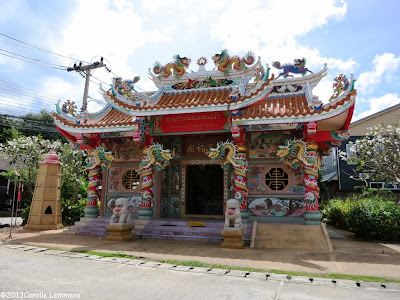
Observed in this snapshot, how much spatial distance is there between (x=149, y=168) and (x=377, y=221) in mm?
7243

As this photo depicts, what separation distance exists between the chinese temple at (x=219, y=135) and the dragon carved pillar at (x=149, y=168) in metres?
0.03

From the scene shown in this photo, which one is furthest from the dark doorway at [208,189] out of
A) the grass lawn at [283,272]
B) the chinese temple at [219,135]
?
the grass lawn at [283,272]

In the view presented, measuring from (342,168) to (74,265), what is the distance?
18.4 meters

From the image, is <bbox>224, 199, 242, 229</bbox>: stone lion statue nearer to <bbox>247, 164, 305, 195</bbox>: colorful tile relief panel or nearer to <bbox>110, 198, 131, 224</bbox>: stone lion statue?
<bbox>247, 164, 305, 195</bbox>: colorful tile relief panel

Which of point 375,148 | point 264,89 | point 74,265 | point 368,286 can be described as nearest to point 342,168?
point 375,148

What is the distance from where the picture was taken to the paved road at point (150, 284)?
13.0ft

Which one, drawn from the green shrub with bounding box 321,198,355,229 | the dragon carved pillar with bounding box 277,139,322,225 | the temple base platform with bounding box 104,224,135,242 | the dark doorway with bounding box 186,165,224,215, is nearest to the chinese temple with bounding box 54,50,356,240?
the dragon carved pillar with bounding box 277,139,322,225

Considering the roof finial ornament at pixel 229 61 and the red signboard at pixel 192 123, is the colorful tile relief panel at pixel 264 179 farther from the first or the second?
the roof finial ornament at pixel 229 61

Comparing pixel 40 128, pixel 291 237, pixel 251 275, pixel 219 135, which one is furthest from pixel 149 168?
pixel 40 128

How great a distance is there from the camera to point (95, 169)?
1086 cm

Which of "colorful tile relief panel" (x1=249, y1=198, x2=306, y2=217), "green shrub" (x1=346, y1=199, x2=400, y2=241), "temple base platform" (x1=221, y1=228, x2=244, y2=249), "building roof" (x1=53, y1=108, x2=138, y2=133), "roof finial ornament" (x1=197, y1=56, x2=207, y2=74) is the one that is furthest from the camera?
"roof finial ornament" (x1=197, y1=56, x2=207, y2=74)

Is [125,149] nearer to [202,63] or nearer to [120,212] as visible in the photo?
[120,212]

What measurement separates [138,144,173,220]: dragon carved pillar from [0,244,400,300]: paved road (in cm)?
402

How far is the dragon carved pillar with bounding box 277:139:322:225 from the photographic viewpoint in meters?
8.70
